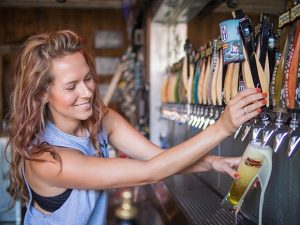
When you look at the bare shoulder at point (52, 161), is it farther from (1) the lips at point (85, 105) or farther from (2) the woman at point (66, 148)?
(1) the lips at point (85, 105)

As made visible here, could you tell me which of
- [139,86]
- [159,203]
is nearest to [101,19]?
[139,86]

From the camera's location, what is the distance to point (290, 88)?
74cm

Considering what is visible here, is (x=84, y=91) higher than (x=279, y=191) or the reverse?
higher

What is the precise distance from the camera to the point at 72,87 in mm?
1000

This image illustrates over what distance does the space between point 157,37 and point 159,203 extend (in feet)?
4.83

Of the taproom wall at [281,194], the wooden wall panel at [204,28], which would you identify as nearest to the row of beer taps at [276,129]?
the taproom wall at [281,194]

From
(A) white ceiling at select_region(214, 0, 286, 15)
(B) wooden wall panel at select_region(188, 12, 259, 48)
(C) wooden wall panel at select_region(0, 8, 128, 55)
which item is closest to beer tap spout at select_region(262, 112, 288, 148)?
(A) white ceiling at select_region(214, 0, 286, 15)

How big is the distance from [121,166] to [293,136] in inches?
17.1

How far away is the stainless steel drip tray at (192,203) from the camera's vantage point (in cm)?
125

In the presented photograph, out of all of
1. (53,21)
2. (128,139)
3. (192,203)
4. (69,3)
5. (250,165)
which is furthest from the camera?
(53,21)

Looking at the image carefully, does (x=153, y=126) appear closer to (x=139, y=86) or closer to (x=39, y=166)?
(x=139, y=86)

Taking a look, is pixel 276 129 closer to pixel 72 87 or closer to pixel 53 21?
pixel 72 87

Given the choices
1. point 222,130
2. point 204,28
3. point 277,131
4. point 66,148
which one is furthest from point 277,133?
point 204,28

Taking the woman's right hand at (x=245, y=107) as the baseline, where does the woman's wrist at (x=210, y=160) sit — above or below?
below
